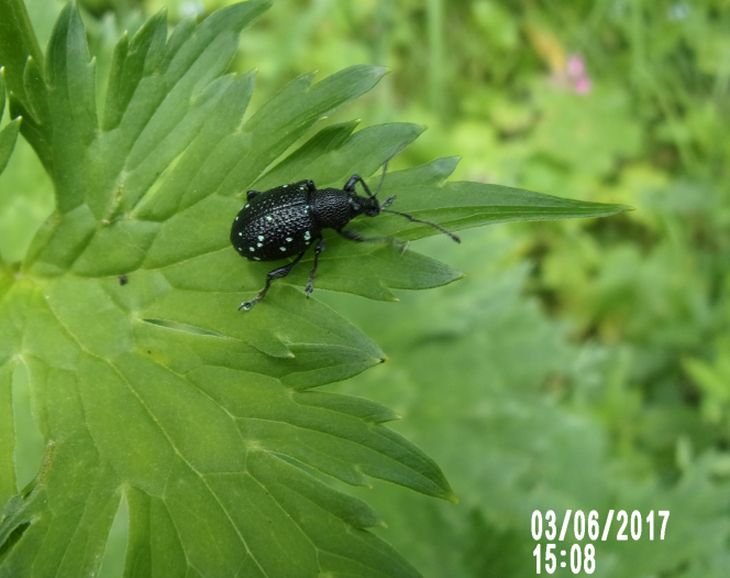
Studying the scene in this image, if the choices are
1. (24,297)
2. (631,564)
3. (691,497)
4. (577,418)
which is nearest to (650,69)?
(577,418)

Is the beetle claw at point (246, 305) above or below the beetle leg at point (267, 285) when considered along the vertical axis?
below

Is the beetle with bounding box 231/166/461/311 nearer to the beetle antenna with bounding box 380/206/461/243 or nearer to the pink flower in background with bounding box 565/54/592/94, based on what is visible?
the beetle antenna with bounding box 380/206/461/243

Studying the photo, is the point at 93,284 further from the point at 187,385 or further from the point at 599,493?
the point at 599,493

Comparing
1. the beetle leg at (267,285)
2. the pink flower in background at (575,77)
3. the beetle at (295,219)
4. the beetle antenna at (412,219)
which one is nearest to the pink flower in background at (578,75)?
the pink flower in background at (575,77)

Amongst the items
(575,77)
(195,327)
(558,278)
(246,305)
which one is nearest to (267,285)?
(246,305)

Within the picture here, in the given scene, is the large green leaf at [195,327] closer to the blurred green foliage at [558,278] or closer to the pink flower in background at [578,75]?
the blurred green foliage at [558,278]

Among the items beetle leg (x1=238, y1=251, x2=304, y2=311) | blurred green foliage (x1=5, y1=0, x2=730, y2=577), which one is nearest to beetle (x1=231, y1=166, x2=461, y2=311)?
beetle leg (x1=238, y1=251, x2=304, y2=311)
